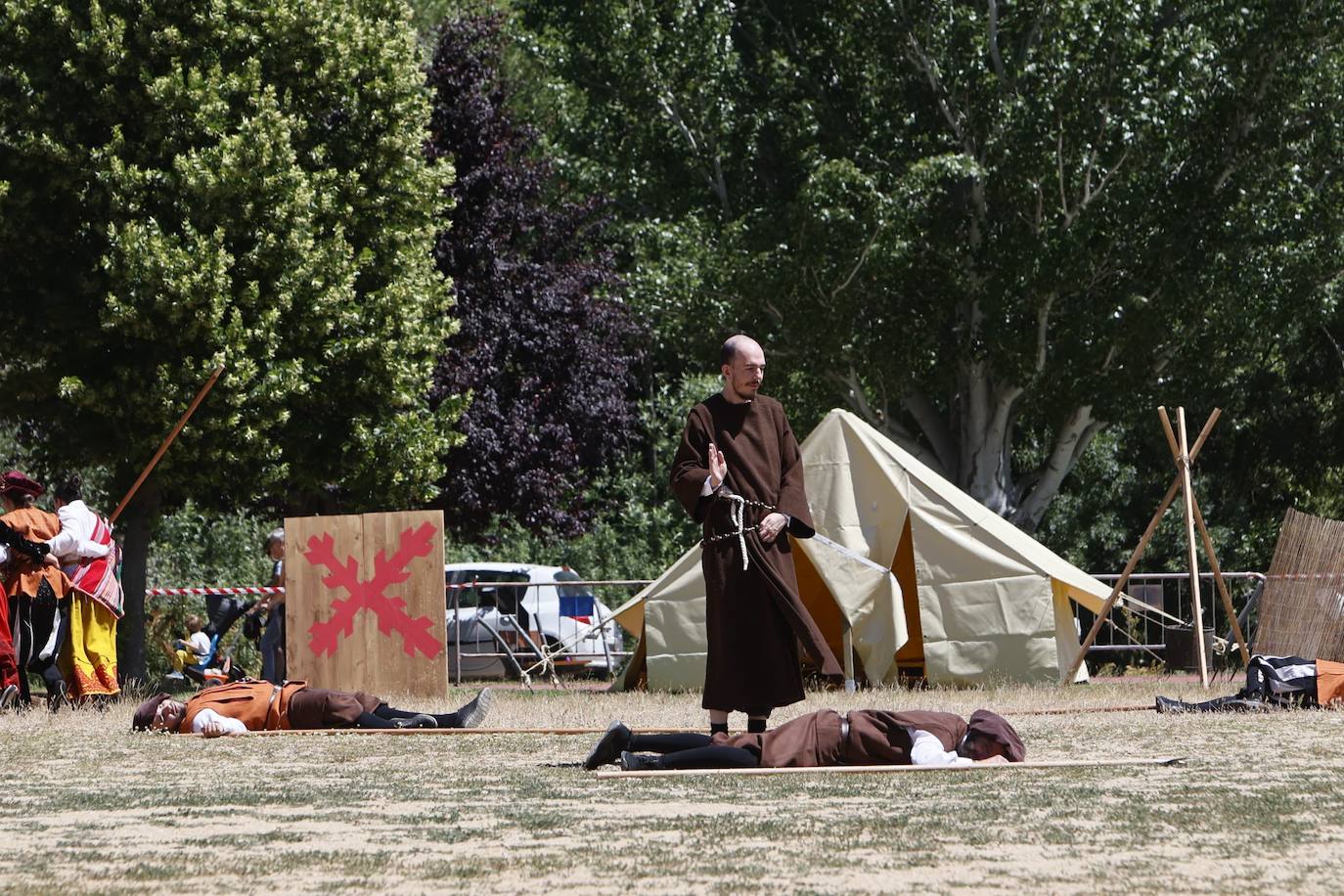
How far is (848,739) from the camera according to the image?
281 inches

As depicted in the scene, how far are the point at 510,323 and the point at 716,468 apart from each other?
17.3 meters

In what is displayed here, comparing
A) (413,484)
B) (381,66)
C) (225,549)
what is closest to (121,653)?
(413,484)

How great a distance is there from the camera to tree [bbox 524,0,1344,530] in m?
24.4

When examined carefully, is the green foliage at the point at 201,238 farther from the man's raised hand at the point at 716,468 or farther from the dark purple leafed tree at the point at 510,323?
the man's raised hand at the point at 716,468

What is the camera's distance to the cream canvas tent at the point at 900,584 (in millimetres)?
14578

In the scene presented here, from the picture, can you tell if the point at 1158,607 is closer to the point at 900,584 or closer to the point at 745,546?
the point at 900,584

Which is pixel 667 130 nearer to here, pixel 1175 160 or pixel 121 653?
pixel 1175 160

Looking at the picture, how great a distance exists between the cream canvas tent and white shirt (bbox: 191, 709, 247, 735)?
5975 mm

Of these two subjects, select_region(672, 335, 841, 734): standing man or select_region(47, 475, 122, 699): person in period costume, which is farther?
select_region(47, 475, 122, 699): person in period costume

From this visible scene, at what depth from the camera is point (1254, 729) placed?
29.6 feet

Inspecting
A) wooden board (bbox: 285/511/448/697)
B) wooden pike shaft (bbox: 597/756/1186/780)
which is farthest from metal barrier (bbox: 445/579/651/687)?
wooden pike shaft (bbox: 597/756/1186/780)

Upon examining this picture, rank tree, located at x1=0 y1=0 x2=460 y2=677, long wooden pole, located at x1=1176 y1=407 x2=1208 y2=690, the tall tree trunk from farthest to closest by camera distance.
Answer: the tall tree trunk, tree, located at x1=0 y1=0 x2=460 y2=677, long wooden pole, located at x1=1176 y1=407 x2=1208 y2=690

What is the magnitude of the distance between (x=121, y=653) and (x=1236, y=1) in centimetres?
1631

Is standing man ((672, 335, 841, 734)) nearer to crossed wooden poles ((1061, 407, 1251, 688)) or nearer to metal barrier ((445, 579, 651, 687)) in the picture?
crossed wooden poles ((1061, 407, 1251, 688))
